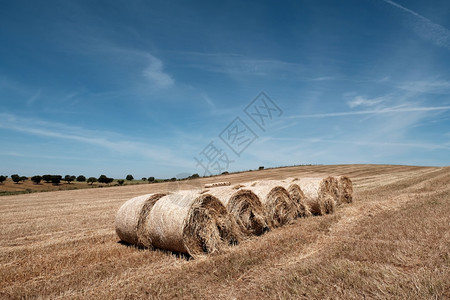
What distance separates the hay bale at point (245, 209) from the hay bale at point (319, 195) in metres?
2.74

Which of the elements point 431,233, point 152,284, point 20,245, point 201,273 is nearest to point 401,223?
point 431,233

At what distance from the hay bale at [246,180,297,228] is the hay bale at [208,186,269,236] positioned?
16.0 inches

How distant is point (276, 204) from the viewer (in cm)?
820

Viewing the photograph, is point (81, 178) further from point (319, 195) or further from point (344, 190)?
point (319, 195)

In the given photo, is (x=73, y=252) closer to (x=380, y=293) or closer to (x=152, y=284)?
(x=152, y=284)

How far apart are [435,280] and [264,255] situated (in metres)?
2.45

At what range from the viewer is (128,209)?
274 inches

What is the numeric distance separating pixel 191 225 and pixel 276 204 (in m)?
3.21

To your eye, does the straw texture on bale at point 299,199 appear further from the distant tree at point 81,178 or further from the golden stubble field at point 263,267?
the distant tree at point 81,178

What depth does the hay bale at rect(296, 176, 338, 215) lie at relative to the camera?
962cm

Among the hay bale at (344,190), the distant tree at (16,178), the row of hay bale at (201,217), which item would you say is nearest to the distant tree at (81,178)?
the distant tree at (16,178)

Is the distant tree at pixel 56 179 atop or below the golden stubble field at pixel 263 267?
atop

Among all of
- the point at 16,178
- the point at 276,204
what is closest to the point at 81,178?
the point at 16,178

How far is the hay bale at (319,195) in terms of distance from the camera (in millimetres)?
9623
